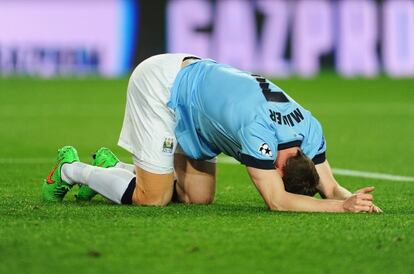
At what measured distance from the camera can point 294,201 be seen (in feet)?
22.8

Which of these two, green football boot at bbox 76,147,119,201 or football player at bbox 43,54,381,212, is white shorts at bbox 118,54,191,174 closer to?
football player at bbox 43,54,381,212

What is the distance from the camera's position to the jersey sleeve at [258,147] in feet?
22.1

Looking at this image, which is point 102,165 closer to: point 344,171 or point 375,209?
point 375,209

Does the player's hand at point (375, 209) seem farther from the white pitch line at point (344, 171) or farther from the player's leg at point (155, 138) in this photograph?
the white pitch line at point (344, 171)

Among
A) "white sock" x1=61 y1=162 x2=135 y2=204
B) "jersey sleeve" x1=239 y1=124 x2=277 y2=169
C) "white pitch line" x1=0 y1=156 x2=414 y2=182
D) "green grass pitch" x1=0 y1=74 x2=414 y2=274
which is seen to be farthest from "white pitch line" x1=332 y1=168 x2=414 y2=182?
"jersey sleeve" x1=239 y1=124 x2=277 y2=169

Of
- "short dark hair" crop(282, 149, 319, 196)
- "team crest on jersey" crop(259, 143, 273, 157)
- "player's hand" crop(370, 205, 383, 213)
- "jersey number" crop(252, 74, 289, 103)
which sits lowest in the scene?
"player's hand" crop(370, 205, 383, 213)

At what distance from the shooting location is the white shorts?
7.49m

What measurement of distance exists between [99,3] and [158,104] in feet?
57.3

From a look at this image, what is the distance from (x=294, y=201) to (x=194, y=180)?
1100mm

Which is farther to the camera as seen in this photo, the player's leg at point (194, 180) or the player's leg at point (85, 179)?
the player's leg at point (194, 180)

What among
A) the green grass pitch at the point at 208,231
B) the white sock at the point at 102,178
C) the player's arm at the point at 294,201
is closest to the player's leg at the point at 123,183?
the white sock at the point at 102,178

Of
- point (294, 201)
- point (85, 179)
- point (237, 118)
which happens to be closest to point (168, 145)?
point (85, 179)

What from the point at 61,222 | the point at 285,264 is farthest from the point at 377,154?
the point at 285,264

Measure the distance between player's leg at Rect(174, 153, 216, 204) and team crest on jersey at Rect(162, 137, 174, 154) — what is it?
44 cm
